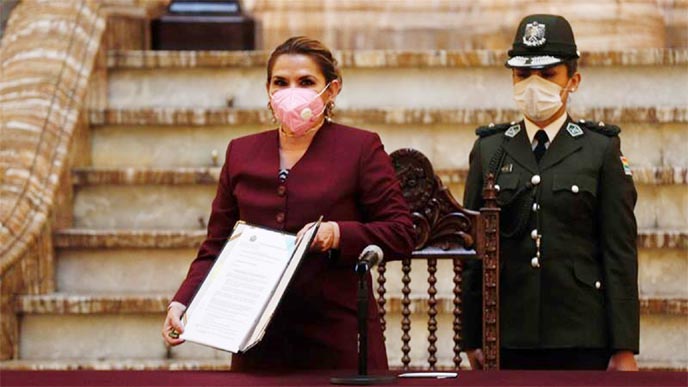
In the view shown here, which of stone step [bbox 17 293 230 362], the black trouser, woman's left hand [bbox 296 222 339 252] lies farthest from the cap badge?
stone step [bbox 17 293 230 362]

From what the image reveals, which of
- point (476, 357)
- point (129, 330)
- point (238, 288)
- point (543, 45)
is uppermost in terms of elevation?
point (543, 45)

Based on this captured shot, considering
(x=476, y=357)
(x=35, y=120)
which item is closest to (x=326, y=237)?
(x=476, y=357)

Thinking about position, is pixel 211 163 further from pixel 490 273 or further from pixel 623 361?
pixel 623 361

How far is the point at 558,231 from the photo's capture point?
5.61m

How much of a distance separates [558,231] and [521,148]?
33cm

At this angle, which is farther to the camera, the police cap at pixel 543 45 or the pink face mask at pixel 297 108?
the police cap at pixel 543 45

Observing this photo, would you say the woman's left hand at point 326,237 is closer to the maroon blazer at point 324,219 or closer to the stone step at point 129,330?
the maroon blazer at point 324,219

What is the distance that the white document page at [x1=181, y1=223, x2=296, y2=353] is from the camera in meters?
4.36

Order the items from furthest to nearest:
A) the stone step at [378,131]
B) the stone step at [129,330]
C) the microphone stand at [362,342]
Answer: the stone step at [378,131] < the stone step at [129,330] < the microphone stand at [362,342]

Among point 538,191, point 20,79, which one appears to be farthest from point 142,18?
point 538,191

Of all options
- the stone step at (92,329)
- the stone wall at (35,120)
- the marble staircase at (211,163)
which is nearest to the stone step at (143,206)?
the marble staircase at (211,163)

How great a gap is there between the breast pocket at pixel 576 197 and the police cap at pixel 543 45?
0.36m

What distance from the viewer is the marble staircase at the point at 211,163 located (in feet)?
24.6

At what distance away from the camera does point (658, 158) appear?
26.9 ft
